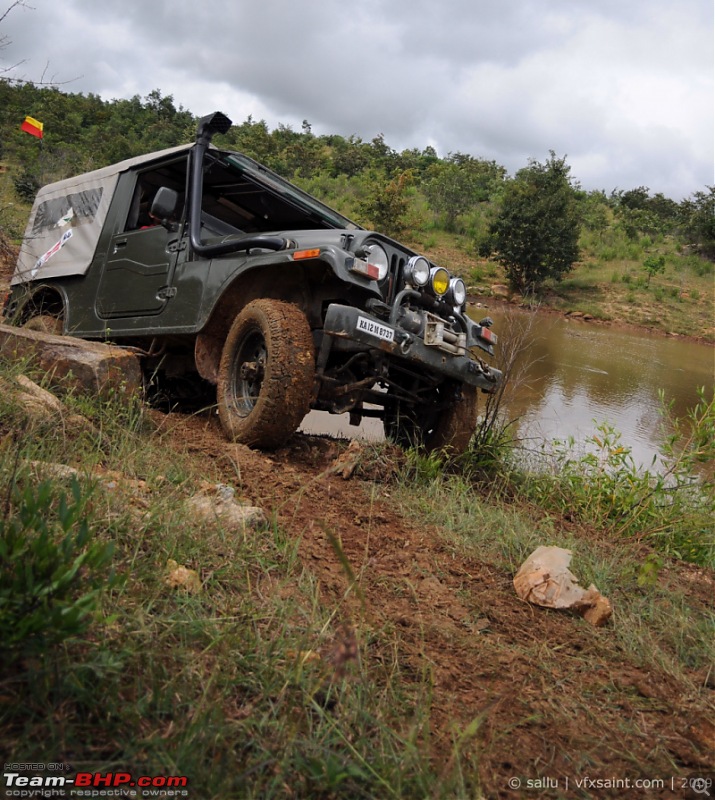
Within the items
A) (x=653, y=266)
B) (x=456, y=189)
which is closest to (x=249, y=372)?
(x=653, y=266)

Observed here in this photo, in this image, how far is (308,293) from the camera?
4.02 meters

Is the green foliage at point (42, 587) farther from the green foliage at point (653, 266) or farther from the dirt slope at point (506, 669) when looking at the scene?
the green foliage at point (653, 266)

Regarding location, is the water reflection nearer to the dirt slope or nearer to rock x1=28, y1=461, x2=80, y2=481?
the dirt slope

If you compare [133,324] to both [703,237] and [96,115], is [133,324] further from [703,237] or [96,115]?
[96,115]

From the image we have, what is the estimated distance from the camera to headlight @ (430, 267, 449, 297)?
390 centimetres

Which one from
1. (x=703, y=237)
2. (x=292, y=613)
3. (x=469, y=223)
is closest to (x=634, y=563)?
(x=292, y=613)

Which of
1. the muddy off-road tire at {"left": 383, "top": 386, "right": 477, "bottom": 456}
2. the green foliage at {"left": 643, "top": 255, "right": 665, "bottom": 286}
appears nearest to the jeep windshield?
the muddy off-road tire at {"left": 383, "top": 386, "right": 477, "bottom": 456}

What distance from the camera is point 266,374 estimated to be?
11.6ft

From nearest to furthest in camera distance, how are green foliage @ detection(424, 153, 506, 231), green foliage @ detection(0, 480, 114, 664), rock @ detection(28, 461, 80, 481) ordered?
1. green foliage @ detection(0, 480, 114, 664)
2. rock @ detection(28, 461, 80, 481)
3. green foliage @ detection(424, 153, 506, 231)

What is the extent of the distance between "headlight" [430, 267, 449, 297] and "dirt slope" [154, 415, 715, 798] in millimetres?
1554

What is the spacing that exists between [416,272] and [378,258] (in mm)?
248

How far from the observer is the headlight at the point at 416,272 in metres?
3.80

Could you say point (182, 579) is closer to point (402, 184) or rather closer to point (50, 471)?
point (50, 471)

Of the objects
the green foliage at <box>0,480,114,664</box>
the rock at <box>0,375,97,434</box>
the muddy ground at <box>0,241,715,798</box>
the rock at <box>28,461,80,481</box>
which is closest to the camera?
the green foliage at <box>0,480,114,664</box>
